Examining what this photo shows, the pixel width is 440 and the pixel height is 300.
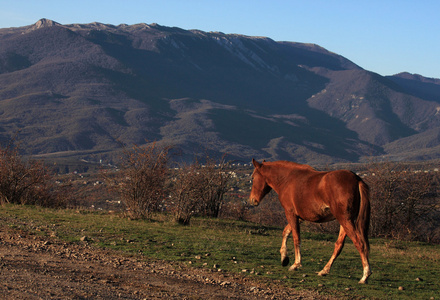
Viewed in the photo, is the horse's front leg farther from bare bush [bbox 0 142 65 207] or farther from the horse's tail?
bare bush [bbox 0 142 65 207]

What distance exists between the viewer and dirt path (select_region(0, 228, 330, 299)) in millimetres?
8883

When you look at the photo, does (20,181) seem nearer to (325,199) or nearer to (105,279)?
(105,279)

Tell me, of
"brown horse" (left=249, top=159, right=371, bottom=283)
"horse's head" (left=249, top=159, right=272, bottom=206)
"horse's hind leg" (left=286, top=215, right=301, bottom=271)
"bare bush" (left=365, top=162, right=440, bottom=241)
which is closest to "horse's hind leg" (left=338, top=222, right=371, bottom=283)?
"brown horse" (left=249, top=159, right=371, bottom=283)

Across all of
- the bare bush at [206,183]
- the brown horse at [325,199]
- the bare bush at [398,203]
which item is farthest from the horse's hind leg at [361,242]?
the bare bush at [398,203]

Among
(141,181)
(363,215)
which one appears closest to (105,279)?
(363,215)

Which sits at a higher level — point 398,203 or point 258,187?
point 258,187

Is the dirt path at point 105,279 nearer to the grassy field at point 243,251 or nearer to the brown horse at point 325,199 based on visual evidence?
the grassy field at point 243,251

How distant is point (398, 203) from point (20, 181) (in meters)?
15.4

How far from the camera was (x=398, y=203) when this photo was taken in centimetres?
2394

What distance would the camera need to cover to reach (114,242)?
43.7 feet

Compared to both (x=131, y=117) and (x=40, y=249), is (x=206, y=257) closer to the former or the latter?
(x=40, y=249)

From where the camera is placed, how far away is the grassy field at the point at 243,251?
10805mm

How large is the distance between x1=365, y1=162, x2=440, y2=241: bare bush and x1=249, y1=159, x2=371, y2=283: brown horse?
38.5ft

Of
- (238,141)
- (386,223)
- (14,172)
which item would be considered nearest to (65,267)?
(14,172)
